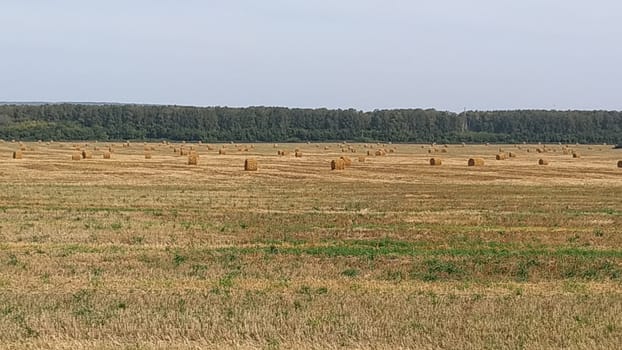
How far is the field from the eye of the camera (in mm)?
10914

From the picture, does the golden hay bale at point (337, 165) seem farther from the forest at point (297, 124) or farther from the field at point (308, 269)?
the forest at point (297, 124)

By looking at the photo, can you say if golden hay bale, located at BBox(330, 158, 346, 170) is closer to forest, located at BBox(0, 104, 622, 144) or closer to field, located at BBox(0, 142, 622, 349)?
field, located at BBox(0, 142, 622, 349)

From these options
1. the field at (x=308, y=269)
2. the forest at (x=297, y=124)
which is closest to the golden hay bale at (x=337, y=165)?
the field at (x=308, y=269)

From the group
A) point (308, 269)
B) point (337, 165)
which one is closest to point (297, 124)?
point (337, 165)

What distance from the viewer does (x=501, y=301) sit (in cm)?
1320

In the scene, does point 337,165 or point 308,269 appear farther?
Result: point 337,165

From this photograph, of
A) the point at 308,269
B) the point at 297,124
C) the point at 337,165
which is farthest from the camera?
the point at 297,124

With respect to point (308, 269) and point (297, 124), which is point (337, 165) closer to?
point (308, 269)

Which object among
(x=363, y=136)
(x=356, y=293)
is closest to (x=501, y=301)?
(x=356, y=293)

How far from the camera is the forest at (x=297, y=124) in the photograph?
144250 mm

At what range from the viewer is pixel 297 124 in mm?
164375

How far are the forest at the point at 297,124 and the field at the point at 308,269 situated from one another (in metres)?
110

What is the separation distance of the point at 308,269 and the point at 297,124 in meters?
149

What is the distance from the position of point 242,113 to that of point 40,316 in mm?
159185
